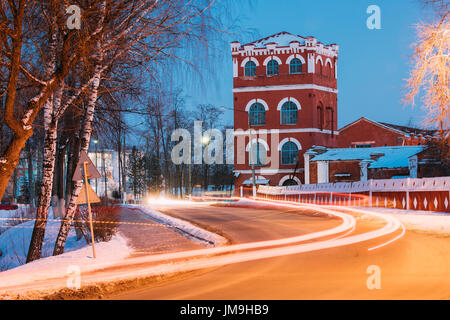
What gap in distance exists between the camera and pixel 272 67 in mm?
60156

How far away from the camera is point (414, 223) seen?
19969 millimetres

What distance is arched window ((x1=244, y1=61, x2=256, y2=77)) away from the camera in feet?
199

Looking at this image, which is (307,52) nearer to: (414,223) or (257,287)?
(414,223)

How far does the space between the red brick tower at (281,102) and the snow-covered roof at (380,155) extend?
502 centimetres

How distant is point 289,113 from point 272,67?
5.58 m

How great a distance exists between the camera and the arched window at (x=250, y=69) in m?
60.5

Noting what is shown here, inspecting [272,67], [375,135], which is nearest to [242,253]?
[272,67]

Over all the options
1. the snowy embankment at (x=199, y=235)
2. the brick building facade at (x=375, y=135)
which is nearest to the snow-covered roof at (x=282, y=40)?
the brick building facade at (x=375, y=135)

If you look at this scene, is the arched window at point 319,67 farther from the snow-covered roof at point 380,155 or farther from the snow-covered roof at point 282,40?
the snow-covered roof at point 380,155

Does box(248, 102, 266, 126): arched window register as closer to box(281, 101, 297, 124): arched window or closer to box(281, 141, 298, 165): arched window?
box(281, 101, 297, 124): arched window

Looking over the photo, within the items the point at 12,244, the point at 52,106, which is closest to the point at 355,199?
the point at 12,244

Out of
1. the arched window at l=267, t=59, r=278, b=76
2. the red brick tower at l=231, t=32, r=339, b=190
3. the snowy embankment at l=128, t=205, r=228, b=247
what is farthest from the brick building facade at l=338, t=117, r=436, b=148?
the snowy embankment at l=128, t=205, r=228, b=247

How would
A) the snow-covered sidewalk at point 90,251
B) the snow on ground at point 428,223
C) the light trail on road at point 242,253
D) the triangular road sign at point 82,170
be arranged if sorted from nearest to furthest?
the snow-covered sidewalk at point 90,251, the light trail on road at point 242,253, the triangular road sign at point 82,170, the snow on ground at point 428,223

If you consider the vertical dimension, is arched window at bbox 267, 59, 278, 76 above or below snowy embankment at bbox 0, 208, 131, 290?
above
